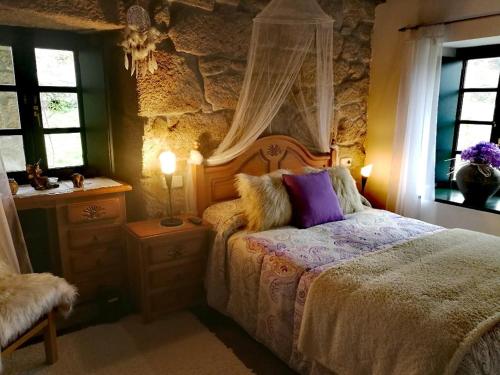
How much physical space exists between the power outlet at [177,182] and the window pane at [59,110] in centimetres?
91

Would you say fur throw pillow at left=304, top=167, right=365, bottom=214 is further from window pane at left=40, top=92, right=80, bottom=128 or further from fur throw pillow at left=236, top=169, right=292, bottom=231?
window pane at left=40, top=92, right=80, bottom=128

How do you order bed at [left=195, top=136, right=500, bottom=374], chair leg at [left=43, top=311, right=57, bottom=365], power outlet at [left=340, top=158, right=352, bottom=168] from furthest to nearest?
power outlet at [left=340, top=158, right=352, bottom=168], chair leg at [left=43, top=311, right=57, bottom=365], bed at [left=195, top=136, right=500, bottom=374]

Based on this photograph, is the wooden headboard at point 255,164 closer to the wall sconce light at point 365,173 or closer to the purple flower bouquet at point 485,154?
the wall sconce light at point 365,173

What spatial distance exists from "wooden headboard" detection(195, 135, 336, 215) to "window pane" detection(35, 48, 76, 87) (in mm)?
1240

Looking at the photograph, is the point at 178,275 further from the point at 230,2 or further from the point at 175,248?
the point at 230,2

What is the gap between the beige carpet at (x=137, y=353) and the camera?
2.14 m

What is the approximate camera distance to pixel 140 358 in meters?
2.24

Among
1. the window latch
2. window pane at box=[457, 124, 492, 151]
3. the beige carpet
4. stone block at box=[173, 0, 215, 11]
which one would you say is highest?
stone block at box=[173, 0, 215, 11]

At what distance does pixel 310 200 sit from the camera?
2707mm

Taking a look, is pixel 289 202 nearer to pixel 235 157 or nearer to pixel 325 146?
pixel 235 157

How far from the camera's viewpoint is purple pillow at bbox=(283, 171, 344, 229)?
2.68 m

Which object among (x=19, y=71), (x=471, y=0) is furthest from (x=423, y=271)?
(x=19, y=71)

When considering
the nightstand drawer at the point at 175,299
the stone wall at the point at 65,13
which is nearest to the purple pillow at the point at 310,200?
the nightstand drawer at the point at 175,299

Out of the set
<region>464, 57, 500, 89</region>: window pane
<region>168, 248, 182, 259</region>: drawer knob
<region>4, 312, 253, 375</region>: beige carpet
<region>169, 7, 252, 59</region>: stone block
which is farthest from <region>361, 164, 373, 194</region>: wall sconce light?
<region>4, 312, 253, 375</region>: beige carpet
